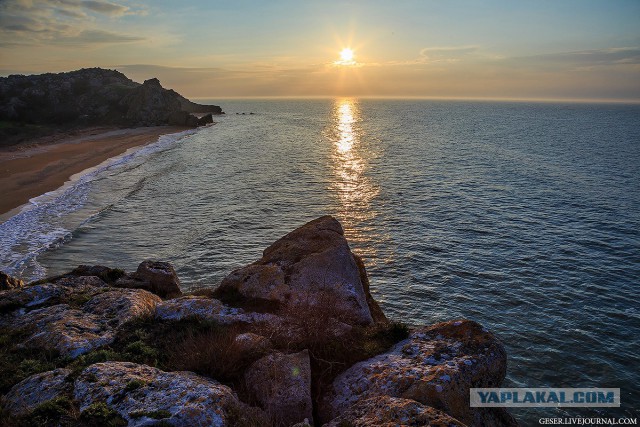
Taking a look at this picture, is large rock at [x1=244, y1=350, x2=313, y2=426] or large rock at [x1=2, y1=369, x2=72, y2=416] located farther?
large rock at [x1=244, y1=350, x2=313, y2=426]

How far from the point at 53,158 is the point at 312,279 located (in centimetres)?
6798

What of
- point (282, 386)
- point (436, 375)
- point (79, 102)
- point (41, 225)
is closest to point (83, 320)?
point (282, 386)

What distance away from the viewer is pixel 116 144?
8650 centimetres

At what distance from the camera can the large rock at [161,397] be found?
24.2ft

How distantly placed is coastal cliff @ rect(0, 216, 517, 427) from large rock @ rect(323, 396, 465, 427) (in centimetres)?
3

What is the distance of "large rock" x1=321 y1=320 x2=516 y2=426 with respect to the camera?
28.4ft

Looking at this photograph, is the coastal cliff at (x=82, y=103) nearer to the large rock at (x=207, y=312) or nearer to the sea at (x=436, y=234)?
the sea at (x=436, y=234)

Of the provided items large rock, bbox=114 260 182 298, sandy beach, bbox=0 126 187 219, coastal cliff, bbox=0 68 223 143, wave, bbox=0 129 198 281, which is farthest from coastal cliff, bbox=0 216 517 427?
coastal cliff, bbox=0 68 223 143

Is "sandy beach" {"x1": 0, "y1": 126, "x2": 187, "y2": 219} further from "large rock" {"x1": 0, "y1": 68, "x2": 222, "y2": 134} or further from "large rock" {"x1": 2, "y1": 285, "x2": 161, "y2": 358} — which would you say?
"large rock" {"x1": 2, "y1": 285, "x2": 161, "y2": 358}

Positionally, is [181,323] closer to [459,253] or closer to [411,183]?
[459,253]

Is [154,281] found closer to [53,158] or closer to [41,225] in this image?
[41,225]

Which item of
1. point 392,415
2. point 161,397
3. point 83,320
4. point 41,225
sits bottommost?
point 41,225

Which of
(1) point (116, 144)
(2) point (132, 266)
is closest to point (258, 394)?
(2) point (132, 266)

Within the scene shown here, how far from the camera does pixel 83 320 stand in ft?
39.3
